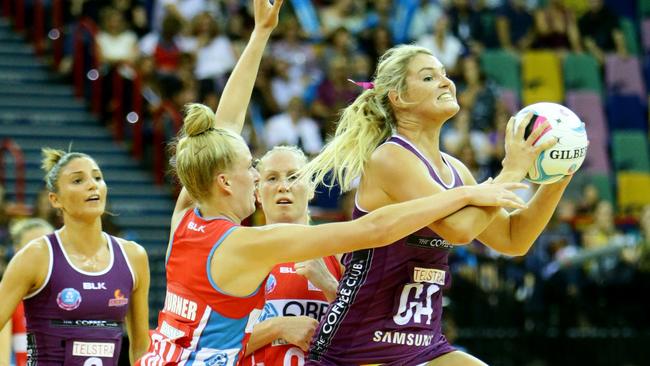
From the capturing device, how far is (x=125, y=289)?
552 centimetres

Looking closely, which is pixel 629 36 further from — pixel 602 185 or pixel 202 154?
pixel 202 154

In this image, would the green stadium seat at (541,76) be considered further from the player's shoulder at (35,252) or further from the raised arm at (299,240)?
the raised arm at (299,240)

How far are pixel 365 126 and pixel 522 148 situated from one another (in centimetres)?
75

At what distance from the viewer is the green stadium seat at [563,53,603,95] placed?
15.6 m

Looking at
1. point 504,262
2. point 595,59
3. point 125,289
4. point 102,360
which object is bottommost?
point 102,360

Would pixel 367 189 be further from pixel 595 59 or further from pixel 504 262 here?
pixel 595 59

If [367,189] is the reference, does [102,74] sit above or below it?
above

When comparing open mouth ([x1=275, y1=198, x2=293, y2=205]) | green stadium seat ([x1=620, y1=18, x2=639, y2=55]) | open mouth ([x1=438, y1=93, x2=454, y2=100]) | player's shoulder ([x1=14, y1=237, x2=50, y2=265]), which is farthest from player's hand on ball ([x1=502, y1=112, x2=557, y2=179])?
green stadium seat ([x1=620, y1=18, x2=639, y2=55])

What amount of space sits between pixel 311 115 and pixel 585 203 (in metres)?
3.29

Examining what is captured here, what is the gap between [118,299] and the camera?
17.9 ft

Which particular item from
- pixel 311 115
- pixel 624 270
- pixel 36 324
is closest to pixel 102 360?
pixel 36 324

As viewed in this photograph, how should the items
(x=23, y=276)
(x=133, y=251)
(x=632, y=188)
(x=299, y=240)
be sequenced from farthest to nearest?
1. (x=632, y=188)
2. (x=133, y=251)
3. (x=23, y=276)
4. (x=299, y=240)

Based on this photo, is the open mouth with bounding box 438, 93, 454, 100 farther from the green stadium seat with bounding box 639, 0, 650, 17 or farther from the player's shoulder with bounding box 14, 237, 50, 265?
the green stadium seat with bounding box 639, 0, 650, 17

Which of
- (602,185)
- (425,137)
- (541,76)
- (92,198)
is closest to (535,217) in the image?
(425,137)
